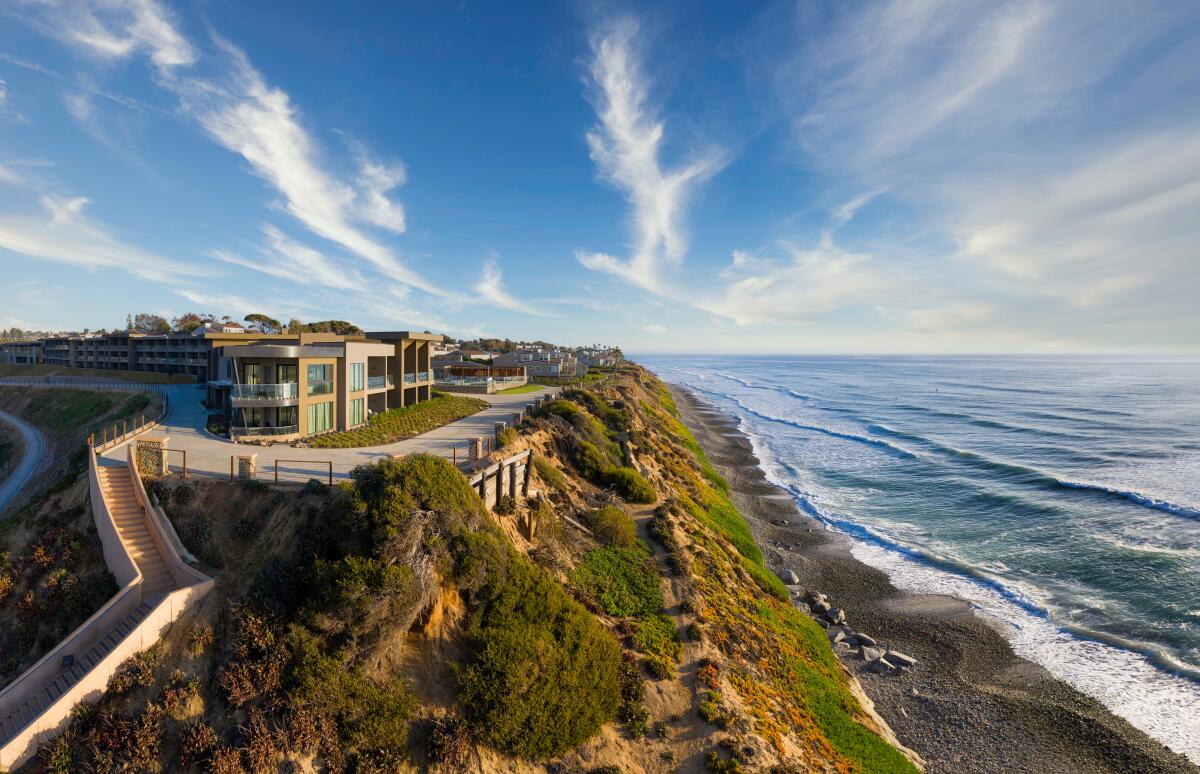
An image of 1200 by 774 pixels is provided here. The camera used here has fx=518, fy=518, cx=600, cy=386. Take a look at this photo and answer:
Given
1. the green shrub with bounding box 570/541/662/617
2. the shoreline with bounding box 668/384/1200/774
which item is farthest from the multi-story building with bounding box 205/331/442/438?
the shoreline with bounding box 668/384/1200/774

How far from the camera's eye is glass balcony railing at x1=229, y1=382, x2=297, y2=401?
26016 millimetres

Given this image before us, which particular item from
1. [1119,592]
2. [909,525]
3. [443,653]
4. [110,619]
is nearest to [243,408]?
[110,619]

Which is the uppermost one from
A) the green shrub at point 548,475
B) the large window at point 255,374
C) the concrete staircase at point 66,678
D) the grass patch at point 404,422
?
the large window at point 255,374

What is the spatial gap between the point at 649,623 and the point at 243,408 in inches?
902

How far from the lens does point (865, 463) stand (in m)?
53.8

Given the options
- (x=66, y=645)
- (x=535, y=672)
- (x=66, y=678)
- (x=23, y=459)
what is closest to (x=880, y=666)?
(x=535, y=672)

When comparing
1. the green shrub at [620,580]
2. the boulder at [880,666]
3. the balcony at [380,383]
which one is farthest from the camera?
the balcony at [380,383]

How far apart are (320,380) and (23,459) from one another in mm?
27045

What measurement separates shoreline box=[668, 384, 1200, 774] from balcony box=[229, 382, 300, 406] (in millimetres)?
28488

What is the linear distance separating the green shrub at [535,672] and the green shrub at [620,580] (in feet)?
9.50

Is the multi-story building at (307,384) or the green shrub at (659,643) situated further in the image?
the multi-story building at (307,384)

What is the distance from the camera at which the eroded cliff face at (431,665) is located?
11.6 metres

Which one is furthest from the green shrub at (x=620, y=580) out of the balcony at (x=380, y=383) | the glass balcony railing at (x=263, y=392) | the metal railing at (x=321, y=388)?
the balcony at (x=380, y=383)

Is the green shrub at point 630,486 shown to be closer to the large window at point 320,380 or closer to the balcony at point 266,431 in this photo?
the balcony at point 266,431
